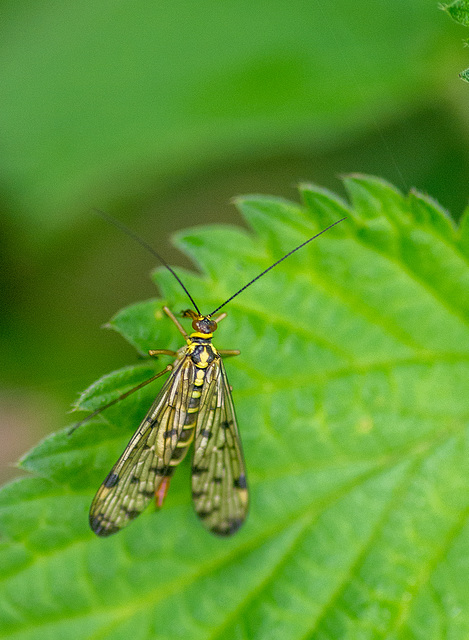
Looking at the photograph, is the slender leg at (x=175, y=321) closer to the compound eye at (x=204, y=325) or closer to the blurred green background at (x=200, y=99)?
the compound eye at (x=204, y=325)

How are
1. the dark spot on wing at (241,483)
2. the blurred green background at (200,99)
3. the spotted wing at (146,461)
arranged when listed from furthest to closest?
the blurred green background at (200,99), the dark spot on wing at (241,483), the spotted wing at (146,461)

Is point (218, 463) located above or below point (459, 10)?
below

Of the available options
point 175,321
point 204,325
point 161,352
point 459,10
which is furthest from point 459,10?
point 161,352

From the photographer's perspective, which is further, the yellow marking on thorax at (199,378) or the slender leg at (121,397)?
the yellow marking on thorax at (199,378)

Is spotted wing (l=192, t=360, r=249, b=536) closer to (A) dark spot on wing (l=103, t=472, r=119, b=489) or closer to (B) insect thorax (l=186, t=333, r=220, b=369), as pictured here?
(B) insect thorax (l=186, t=333, r=220, b=369)

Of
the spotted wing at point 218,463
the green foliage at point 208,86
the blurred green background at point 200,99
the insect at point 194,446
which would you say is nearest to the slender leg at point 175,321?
the insect at point 194,446

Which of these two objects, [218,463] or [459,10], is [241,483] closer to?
[218,463]

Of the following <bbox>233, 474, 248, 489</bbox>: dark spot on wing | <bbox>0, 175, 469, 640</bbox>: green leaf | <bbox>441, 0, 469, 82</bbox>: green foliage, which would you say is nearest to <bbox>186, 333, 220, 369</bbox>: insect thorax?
<bbox>0, 175, 469, 640</bbox>: green leaf
